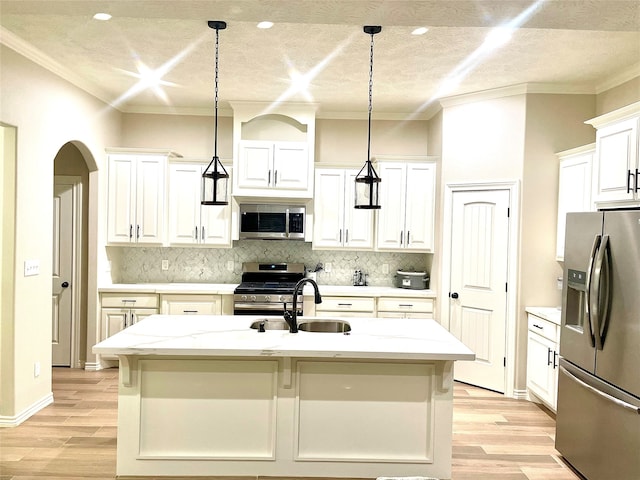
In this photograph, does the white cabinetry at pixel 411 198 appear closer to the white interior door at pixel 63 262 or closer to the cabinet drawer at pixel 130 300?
the cabinet drawer at pixel 130 300

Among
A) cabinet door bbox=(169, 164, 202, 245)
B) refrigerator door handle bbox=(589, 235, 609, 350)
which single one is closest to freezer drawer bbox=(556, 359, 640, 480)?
refrigerator door handle bbox=(589, 235, 609, 350)

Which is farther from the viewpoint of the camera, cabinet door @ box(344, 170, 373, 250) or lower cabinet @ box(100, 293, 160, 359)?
cabinet door @ box(344, 170, 373, 250)

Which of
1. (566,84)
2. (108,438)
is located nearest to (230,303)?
(108,438)

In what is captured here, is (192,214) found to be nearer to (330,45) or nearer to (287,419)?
(330,45)

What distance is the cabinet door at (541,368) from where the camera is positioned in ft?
13.3

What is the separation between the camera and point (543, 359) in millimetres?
4234

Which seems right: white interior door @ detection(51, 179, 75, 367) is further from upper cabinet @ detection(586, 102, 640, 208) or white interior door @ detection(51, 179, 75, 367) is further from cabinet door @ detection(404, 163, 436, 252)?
upper cabinet @ detection(586, 102, 640, 208)

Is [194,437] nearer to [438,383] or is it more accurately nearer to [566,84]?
[438,383]

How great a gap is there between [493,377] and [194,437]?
3.07 meters

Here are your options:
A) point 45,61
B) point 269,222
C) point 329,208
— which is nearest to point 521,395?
point 329,208

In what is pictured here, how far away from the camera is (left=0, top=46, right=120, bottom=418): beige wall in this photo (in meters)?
3.76

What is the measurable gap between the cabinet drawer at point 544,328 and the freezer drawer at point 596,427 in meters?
0.65

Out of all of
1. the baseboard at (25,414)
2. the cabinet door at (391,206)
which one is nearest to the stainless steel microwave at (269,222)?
the cabinet door at (391,206)

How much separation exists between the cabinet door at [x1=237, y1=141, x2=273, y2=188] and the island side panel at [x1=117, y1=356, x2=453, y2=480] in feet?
9.11
